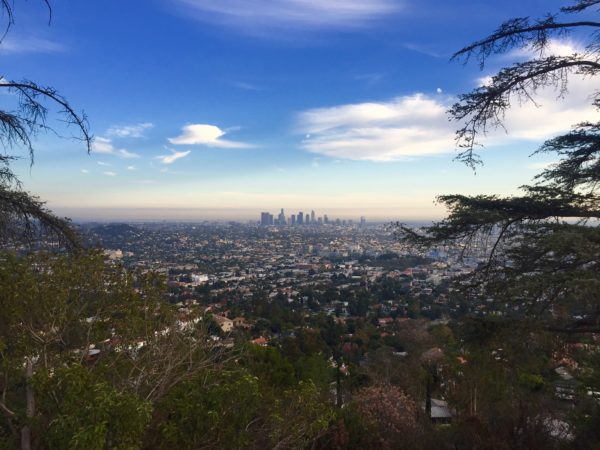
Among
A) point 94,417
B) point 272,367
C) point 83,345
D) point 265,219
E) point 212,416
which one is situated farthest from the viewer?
point 265,219

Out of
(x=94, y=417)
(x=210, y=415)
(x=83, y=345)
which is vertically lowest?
(x=210, y=415)

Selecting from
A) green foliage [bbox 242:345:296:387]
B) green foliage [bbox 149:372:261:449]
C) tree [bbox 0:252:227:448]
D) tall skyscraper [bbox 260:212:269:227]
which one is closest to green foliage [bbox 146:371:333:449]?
green foliage [bbox 149:372:261:449]

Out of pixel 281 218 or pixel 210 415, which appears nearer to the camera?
pixel 210 415

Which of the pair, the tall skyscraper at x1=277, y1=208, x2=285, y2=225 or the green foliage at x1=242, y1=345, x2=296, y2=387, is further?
the tall skyscraper at x1=277, y1=208, x2=285, y2=225

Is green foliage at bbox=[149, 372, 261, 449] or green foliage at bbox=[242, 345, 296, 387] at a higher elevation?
green foliage at bbox=[149, 372, 261, 449]

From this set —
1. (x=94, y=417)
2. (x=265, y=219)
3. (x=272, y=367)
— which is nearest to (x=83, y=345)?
(x=94, y=417)

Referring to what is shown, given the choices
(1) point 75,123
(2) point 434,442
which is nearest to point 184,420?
(1) point 75,123

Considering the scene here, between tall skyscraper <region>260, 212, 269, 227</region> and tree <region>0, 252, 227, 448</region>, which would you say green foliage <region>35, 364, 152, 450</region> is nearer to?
tree <region>0, 252, 227, 448</region>

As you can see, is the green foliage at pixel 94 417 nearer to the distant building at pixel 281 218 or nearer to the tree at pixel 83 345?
the tree at pixel 83 345

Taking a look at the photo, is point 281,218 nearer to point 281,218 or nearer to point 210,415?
point 281,218

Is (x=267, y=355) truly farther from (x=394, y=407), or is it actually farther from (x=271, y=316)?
(x=271, y=316)

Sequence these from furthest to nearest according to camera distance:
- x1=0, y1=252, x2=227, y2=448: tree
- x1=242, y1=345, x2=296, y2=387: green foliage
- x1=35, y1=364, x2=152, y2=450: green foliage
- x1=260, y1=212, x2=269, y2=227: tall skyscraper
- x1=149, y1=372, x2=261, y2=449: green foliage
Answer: x1=260, y1=212, x2=269, y2=227: tall skyscraper, x1=242, y1=345, x2=296, y2=387: green foliage, x1=149, y1=372, x2=261, y2=449: green foliage, x1=0, y1=252, x2=227, y2=448: tree, x1=35, y1=364, x2=152, y2=450: green foliage

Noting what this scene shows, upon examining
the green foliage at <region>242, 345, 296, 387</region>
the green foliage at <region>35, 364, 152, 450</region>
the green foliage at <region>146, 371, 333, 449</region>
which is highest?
the green foliage at <region>35, 364, 152, 450</region>

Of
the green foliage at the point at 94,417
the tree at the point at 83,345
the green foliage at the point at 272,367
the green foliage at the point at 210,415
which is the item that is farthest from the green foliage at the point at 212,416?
the green foliage at the point at 272,367
